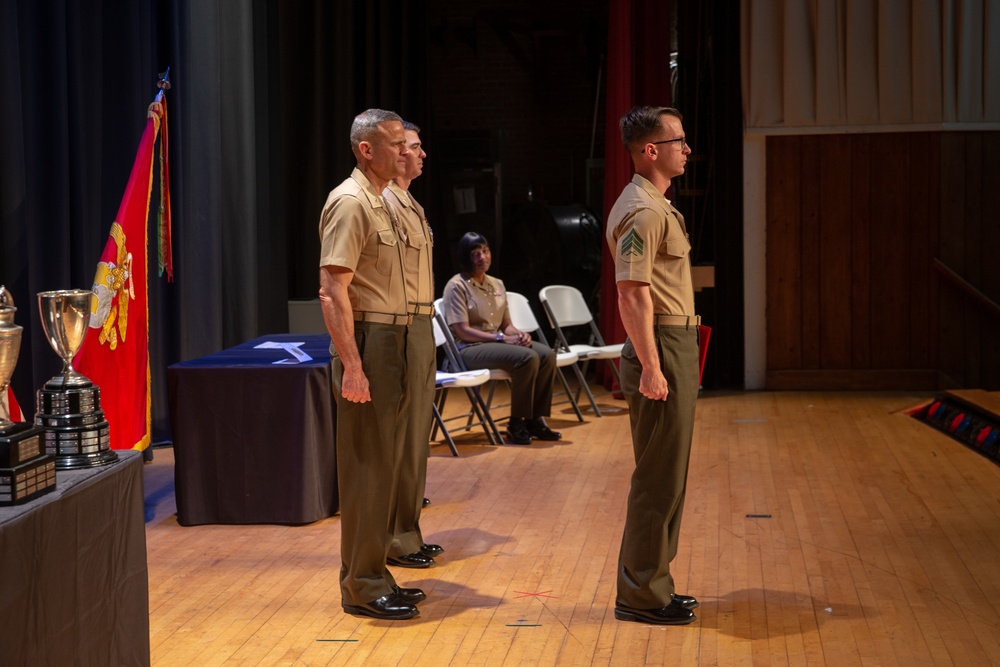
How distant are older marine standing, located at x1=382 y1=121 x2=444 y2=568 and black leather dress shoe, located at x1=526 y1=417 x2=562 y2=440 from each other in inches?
93.3

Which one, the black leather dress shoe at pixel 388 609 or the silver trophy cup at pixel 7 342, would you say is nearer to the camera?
the silver trophy cup at pixel 7 342

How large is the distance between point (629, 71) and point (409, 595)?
18.4 feet

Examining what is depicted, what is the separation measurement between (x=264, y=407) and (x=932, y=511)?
2.71 m

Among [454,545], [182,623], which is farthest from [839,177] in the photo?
[182,623]

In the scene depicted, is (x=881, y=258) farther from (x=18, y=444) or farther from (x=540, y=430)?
(x=18, y=444)

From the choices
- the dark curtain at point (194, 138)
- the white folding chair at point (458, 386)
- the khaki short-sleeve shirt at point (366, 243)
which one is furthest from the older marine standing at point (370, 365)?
the white folding chair at point (458, 386)

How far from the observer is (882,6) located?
8.01 m

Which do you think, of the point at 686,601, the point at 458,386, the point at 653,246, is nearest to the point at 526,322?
the point at 458,386

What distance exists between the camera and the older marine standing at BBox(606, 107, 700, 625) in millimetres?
3094

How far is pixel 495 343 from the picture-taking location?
6426 millimetres

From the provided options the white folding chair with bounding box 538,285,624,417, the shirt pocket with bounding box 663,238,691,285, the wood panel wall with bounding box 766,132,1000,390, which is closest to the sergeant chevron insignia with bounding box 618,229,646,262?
the shirt pocket with bounding box 663,238,691,285

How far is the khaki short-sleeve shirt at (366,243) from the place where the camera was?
3270 millimetres

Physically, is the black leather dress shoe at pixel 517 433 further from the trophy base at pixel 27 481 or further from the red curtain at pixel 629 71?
the trophy base at pixel 27 481

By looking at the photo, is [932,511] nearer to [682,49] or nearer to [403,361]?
[403,361]
